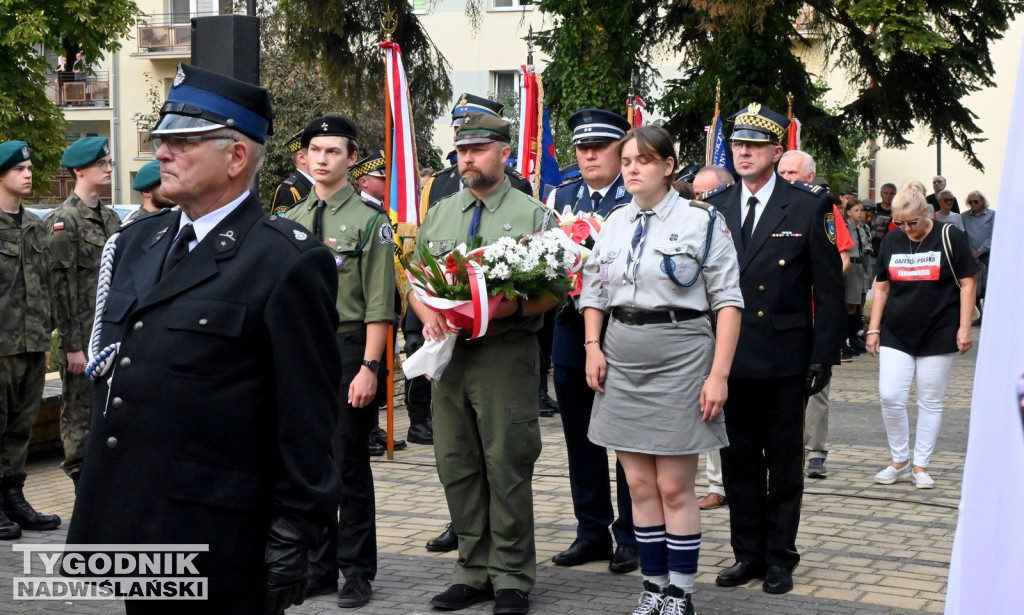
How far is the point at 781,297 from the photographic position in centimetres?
631

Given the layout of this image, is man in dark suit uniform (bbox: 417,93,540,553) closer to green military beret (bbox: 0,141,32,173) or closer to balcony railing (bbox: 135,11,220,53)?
green military beret (bbox: 0,141,32,173)

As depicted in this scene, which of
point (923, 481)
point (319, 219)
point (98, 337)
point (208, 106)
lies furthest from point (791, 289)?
point (98, 337)

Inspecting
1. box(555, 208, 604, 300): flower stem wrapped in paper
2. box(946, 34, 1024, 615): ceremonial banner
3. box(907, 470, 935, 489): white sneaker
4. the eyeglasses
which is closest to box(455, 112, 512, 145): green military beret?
box(555, 208, 604, 300): flower stem wrapped in paper

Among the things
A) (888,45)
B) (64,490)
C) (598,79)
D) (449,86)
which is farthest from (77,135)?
(64,490)

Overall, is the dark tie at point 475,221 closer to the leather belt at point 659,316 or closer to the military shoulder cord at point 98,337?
the leather belt at point 659,316

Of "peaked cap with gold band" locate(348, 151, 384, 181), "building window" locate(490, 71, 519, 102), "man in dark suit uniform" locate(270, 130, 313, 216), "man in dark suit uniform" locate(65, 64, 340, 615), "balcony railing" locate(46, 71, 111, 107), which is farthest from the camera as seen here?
"balcony railing" locate(46, 71, 111, 107)

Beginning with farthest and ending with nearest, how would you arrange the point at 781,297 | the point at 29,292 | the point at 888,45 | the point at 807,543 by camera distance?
the point at 888,45 → the point at 29,292 → the point at 807,543 → the point at 781,297

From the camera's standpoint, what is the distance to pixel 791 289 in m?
6.32

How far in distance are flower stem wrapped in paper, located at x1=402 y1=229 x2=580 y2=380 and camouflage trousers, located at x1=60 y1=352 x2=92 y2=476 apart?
10.7ft

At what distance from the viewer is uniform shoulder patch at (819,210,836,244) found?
20.8 ft

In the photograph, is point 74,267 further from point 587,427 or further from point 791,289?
point 791,289

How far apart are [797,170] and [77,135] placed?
43048 mm

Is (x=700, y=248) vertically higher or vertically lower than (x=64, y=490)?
higher

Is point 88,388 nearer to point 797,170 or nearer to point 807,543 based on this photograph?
point 807,543
